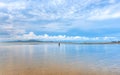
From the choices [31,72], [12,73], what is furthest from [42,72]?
[12,73]

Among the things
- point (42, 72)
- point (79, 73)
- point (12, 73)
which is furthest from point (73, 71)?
point (12, 73)

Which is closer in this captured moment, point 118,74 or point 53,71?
point 118,74

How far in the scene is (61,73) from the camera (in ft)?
42.9

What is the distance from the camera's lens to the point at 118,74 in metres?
12.4

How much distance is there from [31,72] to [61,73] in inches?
69.8

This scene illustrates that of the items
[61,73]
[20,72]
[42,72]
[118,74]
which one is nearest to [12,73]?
[20,72]

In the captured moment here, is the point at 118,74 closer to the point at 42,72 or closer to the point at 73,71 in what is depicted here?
the point at 73,71

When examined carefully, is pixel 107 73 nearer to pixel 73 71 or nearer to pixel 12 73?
pixel 73 71

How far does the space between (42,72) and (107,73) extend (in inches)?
149

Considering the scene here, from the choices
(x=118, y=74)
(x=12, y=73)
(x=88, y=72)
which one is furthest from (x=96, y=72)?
(x=12, y=73)

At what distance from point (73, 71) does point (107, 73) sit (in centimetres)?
205

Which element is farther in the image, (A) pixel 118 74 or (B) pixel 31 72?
(B) pixel 31 72

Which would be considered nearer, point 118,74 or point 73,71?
point 118,74

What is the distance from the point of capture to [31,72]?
1317 cm
